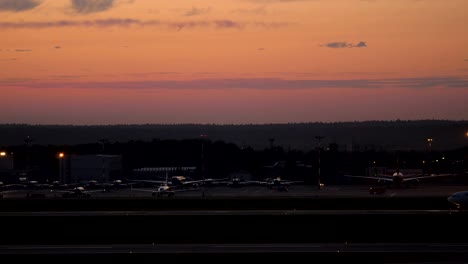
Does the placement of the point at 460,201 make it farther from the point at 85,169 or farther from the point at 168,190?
the point at 85,169

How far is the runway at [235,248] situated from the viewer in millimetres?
32406

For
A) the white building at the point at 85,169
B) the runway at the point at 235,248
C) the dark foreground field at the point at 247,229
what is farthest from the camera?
the white building at the point at 85,169

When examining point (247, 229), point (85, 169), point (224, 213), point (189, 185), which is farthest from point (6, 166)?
point (247, 229)

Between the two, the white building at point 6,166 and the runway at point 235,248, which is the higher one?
the white building at point 6,166

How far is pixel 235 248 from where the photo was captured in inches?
1326

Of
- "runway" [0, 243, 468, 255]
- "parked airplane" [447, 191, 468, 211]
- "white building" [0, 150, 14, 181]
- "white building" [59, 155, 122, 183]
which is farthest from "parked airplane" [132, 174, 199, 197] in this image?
"runway" [0, 243, 468, 255]

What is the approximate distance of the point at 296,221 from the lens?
138 ft

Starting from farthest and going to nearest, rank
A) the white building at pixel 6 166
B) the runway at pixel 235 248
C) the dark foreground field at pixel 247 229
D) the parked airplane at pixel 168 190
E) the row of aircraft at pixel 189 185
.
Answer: the white building at pixel 6 166 → the row of aircraft at pixel 189 185 → the parked airplane at pixel 168 190 → the runway at pixel 235 248 → the dark foreground field at pixel 247 229

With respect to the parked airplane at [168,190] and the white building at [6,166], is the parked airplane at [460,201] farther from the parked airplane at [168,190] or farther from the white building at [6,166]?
the white building at [6,166]

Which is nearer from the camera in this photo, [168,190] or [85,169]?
[168,190]

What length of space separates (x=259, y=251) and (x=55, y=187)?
57671 mm

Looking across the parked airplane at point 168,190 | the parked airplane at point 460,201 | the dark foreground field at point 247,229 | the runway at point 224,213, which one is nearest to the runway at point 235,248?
the dark foreground field at point 247,229

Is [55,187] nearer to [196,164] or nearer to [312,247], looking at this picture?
[196,164]

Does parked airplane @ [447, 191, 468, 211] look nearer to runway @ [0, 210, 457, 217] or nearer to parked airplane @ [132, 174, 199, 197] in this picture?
runway @ [0, 210, 457, 217]
